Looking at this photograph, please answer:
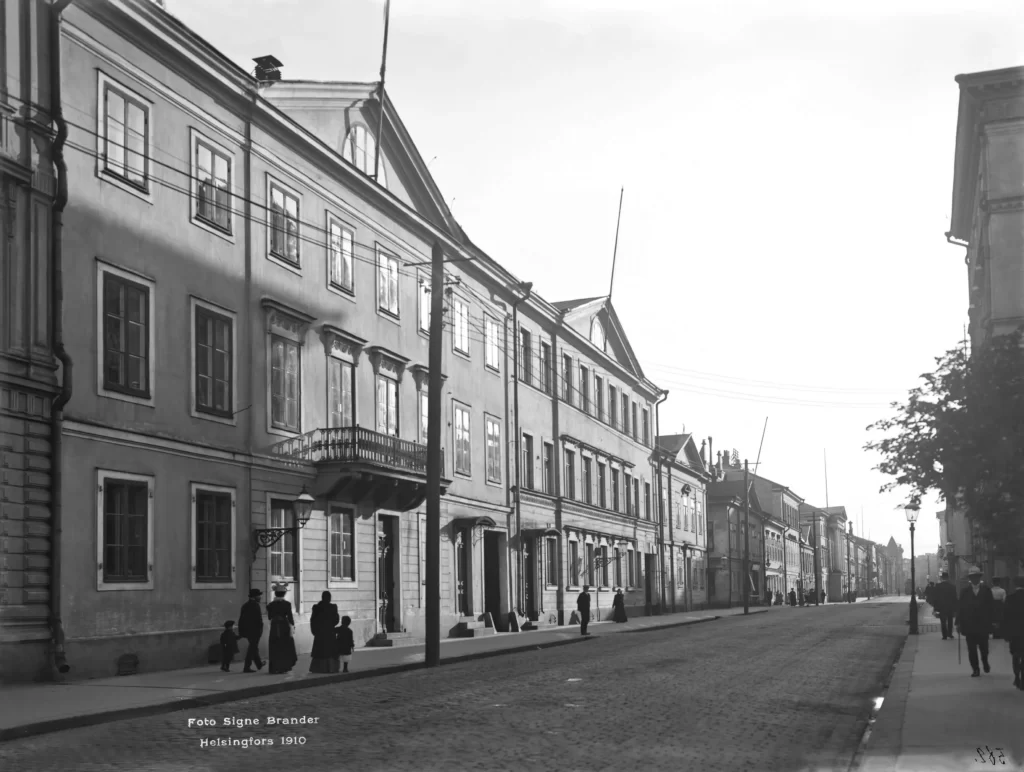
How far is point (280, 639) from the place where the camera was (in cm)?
2083

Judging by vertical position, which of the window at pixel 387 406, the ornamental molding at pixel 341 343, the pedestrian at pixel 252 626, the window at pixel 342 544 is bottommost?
the pedestrian at pixel 252 626

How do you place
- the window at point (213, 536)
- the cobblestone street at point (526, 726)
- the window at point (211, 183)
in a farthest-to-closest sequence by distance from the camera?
the window at point (211, 183), the window at point (213, 536), the cobblestone street at point (526, 726)

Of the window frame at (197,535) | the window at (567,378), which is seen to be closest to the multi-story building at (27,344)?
the window frame at (197,535)

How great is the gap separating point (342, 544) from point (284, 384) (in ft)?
14.7

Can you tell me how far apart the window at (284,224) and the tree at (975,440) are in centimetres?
1366

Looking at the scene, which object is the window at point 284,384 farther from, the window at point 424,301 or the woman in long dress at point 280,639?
the window at point 424,301

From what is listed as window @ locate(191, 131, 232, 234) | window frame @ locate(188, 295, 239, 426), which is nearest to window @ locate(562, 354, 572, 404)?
window frame @ locate(188, 295, 239, 426)

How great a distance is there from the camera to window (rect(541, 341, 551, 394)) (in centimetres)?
4685

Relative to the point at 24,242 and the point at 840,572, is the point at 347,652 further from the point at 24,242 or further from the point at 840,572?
the point at 840,572

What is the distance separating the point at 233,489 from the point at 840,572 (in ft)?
478

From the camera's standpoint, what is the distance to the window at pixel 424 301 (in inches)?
1374

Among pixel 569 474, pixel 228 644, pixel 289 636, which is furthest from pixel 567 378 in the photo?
pixel 289 636

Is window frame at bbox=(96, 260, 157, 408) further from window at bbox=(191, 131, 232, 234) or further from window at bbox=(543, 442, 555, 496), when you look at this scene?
window at bbox=(543, 442, 555, 496)

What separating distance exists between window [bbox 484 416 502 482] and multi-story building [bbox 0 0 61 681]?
21326mm
